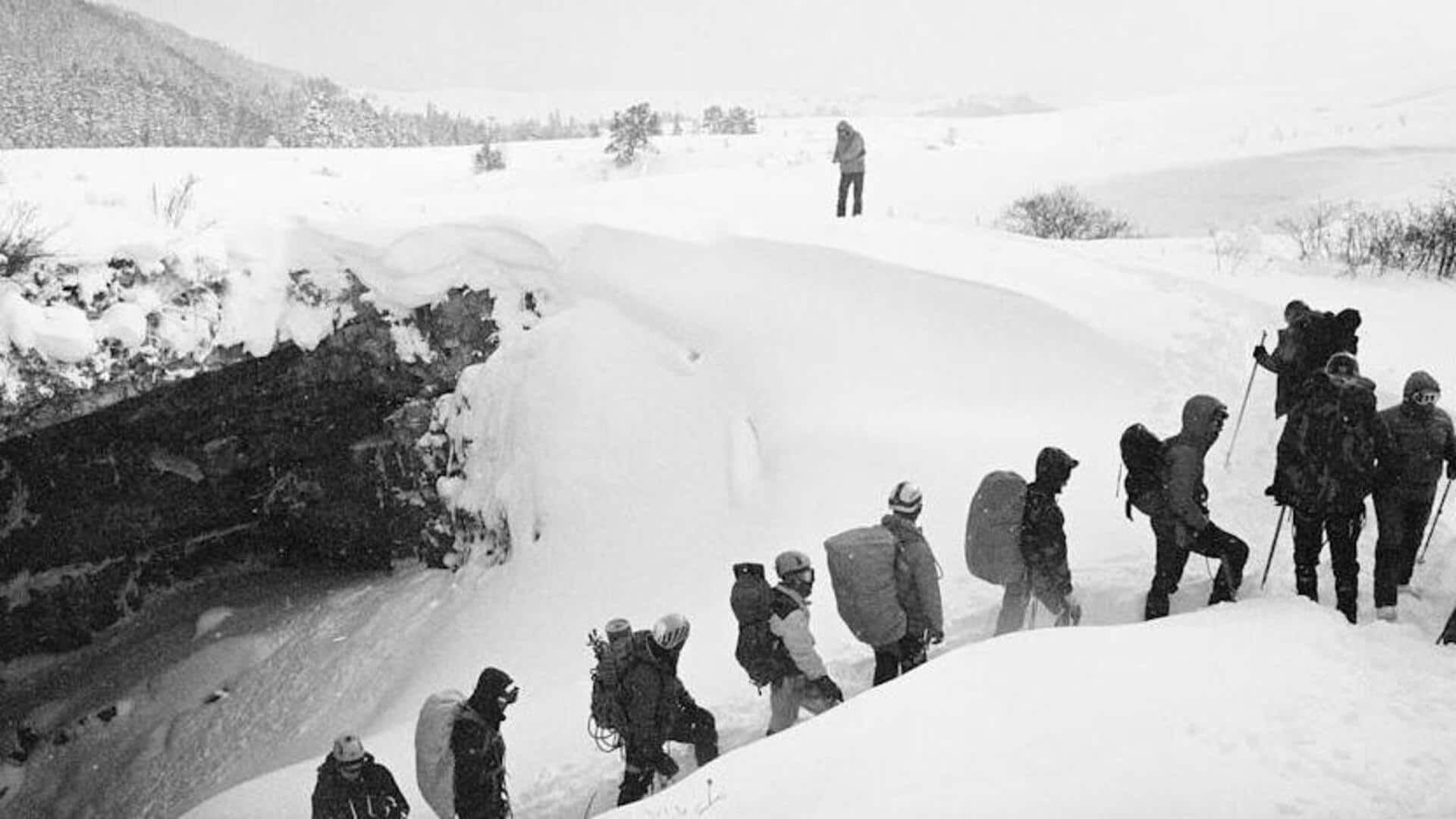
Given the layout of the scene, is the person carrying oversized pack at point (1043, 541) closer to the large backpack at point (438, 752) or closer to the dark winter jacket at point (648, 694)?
the dark winter jacket at point (648, 694)

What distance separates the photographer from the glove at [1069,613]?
279 inches

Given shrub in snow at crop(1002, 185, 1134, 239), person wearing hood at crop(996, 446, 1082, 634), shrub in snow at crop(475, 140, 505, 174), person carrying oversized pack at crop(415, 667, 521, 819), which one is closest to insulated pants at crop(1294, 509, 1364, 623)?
person wearing hood at crop(996, 446, 1082, 634)

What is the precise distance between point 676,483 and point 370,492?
5.41 meters

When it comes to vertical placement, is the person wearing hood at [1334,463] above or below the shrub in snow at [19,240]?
below

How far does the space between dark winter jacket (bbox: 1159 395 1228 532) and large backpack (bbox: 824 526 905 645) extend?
1.92 meters

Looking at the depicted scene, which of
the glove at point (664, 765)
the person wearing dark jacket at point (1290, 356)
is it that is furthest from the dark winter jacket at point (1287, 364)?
the glove at point (664, 765)

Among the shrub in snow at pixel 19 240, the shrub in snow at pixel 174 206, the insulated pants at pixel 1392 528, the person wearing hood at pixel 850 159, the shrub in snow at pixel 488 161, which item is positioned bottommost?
the insulated pants at pixel 1392 528

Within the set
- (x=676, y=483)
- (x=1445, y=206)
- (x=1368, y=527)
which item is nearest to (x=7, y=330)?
(x=676, y=483)

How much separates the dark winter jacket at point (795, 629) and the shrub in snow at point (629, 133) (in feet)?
110

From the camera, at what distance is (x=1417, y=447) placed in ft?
20.6

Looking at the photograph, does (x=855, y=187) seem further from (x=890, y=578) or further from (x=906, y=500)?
(x=890, y=578)

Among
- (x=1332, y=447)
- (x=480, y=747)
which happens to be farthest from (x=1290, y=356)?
(x=480, y=747)

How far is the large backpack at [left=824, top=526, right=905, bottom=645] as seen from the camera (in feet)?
20.4

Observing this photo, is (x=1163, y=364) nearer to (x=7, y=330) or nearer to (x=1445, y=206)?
(x=1445, y=206)
